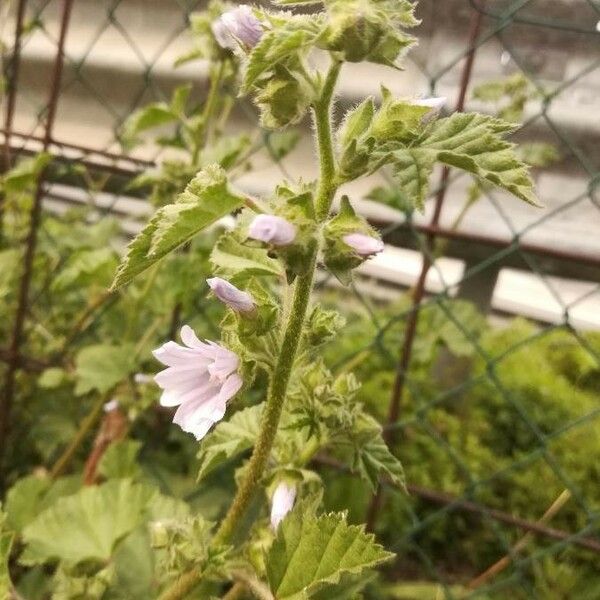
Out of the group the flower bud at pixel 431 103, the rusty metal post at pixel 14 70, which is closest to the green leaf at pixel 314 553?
the flower bud at pixel 431 103

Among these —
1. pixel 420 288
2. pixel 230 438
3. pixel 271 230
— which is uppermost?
pixel 271 230

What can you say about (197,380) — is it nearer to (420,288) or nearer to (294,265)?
(294,265)

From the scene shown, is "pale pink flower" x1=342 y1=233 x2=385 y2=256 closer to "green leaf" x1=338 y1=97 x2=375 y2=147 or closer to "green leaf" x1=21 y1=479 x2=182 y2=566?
"green leaf" x1=338 y1=97 x2=375 y2=147

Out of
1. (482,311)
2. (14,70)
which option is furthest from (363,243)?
(482,311)

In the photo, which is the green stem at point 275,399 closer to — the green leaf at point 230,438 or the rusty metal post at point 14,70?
the green leaf at point 230,438

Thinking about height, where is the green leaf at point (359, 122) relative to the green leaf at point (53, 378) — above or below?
above

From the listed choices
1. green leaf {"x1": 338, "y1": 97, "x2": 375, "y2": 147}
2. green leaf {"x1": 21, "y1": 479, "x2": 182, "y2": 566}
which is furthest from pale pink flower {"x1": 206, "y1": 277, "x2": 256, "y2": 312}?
green leaf {"x1": 21, "y1": 479, "x2": 182, "y2": 566}

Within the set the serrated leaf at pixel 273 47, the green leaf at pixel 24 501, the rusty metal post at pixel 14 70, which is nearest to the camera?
the serrated leaf at pixel 273 47
